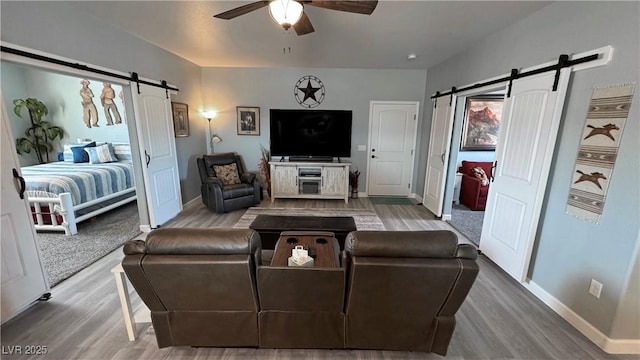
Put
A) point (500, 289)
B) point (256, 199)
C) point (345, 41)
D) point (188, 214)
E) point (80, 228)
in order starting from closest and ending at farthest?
point (500, 289), point (345, 41), point (80, 228), point (188, 214), point (256, 199)

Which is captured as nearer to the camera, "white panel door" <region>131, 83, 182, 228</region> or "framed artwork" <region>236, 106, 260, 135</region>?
"white panel door" <region>131, 83, 182, 228</region>

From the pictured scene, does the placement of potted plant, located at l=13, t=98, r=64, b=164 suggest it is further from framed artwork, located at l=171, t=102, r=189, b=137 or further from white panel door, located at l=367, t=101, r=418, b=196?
white panel door, located at l=367, t=101, r=418, b=196

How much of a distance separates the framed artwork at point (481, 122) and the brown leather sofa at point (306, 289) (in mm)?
4498

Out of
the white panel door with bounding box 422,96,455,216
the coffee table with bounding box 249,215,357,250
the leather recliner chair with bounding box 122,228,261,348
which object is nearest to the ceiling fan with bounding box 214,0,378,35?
the leather recliner chair with bounding box 122,228,261,348

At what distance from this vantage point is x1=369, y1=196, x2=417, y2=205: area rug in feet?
16.6

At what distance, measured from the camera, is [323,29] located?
2939mm

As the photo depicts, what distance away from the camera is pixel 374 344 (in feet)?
5.32

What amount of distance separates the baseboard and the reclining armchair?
4.10 meters

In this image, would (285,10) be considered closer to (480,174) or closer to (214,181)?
(214,181)

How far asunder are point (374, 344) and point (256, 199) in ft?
11.5

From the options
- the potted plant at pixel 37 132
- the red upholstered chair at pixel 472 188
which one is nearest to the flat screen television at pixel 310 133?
the red upholstered chair at pixel 472 188

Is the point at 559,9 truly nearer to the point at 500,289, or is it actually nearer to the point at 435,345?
the point at 500,289

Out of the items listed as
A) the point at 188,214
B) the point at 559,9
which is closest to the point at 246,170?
the point at 188,214

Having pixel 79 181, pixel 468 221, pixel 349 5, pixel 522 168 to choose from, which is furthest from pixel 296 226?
pixel 79 181
